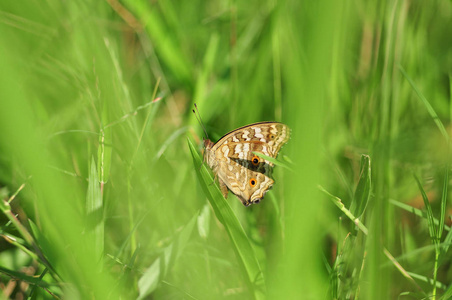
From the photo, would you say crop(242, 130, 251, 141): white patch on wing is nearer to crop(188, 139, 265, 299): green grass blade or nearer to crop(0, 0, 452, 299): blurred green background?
crop(0, 0, 452, 299): blurred green background

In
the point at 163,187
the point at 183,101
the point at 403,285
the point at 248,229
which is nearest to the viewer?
the point at 163,187

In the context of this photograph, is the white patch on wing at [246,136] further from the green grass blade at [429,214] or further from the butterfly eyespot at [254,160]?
the green grass blade at [429,214]

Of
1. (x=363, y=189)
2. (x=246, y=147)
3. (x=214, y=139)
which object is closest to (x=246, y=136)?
(x=246, y=147)

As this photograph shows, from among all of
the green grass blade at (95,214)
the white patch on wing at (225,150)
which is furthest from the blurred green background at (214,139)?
the white patch on wing at (225,150)

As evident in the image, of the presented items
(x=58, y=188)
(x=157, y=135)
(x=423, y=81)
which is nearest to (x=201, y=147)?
(x=157, y=135)

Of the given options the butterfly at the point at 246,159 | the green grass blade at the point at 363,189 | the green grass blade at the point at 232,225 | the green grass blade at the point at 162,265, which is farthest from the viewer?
the butterfly at the point at 246,159

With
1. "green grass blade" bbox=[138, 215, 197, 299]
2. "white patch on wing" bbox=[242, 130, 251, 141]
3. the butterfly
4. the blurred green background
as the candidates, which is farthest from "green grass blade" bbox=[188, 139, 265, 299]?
"white patch on wing" bbox=[242, 130, 251, 141]

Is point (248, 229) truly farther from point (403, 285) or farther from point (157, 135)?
point (157, 135)
